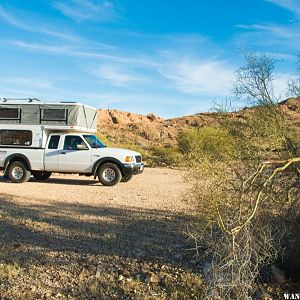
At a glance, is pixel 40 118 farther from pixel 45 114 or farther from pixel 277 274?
pixel 277 274

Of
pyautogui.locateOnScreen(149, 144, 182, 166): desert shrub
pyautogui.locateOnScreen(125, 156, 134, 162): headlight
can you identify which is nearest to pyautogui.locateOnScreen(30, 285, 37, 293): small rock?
pyautogui.locateOnScreen(125, 156, 134, 162): headlight

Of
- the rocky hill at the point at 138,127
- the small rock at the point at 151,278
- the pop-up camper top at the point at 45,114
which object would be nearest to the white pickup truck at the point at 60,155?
the pop-up camper top at the point at 45,114

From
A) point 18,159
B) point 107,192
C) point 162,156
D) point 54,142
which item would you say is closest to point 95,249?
point 107,192

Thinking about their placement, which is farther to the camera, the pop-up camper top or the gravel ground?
the pop-up camper top

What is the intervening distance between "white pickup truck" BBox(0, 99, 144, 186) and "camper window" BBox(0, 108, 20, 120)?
5cm

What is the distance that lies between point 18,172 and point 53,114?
2.39 meters

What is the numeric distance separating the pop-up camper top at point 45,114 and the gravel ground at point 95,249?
381 centimetres

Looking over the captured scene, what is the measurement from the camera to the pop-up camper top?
15898mm

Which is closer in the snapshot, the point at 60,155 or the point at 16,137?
the point at 60,155

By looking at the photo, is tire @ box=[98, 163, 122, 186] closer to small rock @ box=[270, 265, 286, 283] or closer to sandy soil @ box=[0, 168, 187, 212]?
sandy soil @ box=[0, 168, 187, 212]

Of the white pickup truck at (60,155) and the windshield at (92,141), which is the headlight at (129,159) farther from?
the windshield at (92,141)

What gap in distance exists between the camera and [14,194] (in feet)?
43.1

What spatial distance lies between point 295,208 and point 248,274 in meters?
1.56

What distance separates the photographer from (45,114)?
52.9ft
